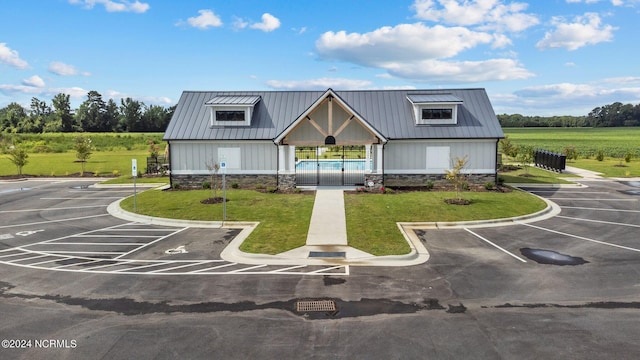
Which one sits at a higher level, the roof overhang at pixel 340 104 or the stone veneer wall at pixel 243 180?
the roof overhang at pixel 340 104

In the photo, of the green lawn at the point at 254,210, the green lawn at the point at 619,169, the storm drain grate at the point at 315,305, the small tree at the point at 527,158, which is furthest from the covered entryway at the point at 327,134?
the green lawn at the point at 619,169

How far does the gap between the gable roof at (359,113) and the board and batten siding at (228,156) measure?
55 centimetres

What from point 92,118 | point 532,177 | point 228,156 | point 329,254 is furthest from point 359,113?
point 92,118

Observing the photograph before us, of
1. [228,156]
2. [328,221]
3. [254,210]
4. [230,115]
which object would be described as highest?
[230,115]

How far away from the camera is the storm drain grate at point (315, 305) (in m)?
9.59

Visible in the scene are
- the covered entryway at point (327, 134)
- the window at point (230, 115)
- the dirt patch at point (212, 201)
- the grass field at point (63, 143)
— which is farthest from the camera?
the grass field at point (63, 143)

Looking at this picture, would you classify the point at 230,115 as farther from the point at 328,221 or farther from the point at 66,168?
the point at 66,168

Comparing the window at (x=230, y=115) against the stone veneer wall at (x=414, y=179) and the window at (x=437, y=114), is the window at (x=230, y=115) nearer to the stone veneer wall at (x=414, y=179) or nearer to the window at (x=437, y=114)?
the stone veneer wall at (x=414, y=179)

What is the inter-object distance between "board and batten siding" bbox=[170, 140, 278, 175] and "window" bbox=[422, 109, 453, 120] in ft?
35.6

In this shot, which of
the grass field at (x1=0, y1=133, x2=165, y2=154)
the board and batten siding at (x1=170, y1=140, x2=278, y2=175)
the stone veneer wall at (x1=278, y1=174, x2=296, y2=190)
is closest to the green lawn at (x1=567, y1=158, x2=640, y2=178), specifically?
the stone veneer wall at (x1=278, y1=174, x2=296, y2=190)

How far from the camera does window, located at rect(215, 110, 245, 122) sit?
95.4ft

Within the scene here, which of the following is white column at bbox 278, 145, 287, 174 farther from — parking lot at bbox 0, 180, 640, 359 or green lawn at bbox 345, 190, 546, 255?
parking lot at bbox 0, 180, 640, 359

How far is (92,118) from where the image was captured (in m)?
106

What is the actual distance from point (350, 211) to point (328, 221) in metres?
2.18
